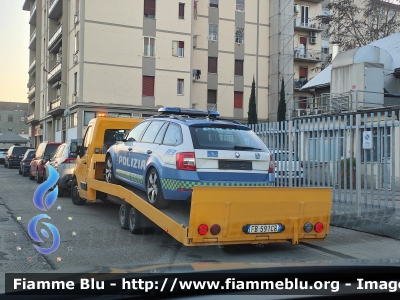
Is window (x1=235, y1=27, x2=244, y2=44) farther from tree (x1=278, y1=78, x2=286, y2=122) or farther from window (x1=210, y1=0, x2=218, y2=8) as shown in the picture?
tree (x1=278, y1=78, x2=286, y2=122)

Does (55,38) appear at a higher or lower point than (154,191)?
higher

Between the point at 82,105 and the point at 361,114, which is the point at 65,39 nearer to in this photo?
the point at 82,105

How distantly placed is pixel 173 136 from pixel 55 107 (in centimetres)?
3918

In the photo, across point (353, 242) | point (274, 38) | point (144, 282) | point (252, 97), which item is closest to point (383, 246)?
point (353, 242)

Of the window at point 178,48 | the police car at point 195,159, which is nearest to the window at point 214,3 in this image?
the window at point 178,48

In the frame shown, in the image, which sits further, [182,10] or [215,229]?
[182,10]

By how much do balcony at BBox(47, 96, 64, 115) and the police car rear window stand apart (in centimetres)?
3677

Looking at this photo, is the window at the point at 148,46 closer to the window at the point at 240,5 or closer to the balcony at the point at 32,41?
the window at the point at 240,5

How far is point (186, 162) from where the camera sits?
7453 millimetres

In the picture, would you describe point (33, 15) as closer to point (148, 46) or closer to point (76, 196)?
point (148, 46)

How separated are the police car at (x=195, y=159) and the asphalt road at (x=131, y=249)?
2.73ft

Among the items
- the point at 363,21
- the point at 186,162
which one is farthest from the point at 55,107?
the point at 186,162

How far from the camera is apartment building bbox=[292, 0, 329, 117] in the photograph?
157ft

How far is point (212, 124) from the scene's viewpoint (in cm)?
800
